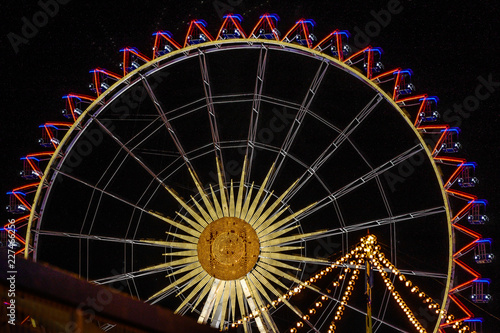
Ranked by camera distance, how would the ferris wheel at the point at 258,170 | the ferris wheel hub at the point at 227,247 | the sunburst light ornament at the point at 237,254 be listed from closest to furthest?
the sunburst light ornament at the point at 237,254, the ferris wheel hub at the point at 227,247, the ferris wheel at the point at 258,170

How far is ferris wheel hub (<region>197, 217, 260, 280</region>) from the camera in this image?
1196cm

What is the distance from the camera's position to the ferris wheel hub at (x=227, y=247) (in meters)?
12.0

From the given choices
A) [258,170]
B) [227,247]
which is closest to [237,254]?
[227,247]

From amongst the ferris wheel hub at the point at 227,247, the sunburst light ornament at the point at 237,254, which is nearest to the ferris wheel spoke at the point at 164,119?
the sunburst light ornament at the point at 237,254

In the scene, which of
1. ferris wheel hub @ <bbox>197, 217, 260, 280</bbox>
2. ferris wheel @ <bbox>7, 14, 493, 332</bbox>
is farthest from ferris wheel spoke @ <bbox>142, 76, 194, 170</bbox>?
ferris wheel hub @ <bbox>197, 217, 260, 280</bbox>

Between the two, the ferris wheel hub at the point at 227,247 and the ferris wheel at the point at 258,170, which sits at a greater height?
the ferris wheel at the point at 258,170

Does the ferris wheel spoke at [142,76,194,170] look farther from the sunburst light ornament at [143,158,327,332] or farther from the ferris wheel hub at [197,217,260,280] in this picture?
the ferris wheel hub at [197,217,260,280]

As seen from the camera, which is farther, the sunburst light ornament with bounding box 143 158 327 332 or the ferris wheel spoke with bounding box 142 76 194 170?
the ferris wheel spoke with bounding box 142 76 194 170

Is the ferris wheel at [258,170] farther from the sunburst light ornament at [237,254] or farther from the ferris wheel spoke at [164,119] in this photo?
the sunburst light ornament at [237,254]

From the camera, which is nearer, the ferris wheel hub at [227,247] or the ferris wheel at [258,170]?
the ferris wheel hub at [227,247]

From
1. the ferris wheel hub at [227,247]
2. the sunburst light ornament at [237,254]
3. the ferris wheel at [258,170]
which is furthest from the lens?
the ferris wheel at [258,170]

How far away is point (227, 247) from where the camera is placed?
1209 centimetres

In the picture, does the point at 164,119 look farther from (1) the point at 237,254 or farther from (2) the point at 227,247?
(1) the point at 237,254

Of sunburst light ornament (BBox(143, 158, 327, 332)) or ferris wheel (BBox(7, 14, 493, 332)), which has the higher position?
ferris wheel (BBox(7, 14, 493, 332))
